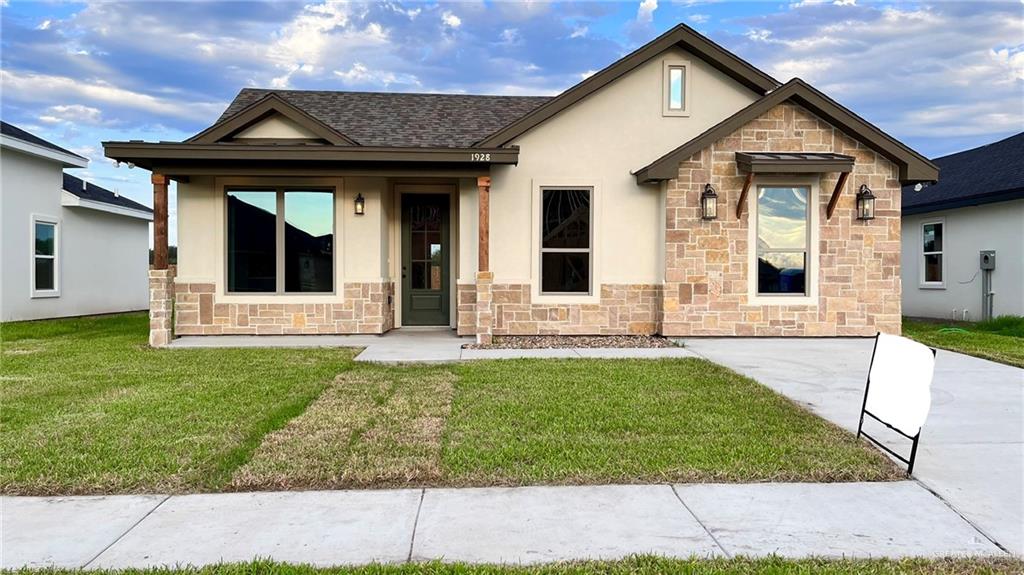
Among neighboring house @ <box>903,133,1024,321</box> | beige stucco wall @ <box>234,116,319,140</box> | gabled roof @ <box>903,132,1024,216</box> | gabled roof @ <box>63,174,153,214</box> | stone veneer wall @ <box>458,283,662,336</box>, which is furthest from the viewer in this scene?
gabled roof @ <box>63,174,153,214</box>

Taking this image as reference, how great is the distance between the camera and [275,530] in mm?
3178

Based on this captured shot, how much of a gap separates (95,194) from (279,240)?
32.1 ft

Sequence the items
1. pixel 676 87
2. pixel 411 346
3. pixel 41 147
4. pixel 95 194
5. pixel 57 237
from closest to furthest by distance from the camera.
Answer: pixel 411 346, pixel 676 87, pixel 41 147, pixel 57 237, pixel 95 194

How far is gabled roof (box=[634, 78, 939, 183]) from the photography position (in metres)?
9.84

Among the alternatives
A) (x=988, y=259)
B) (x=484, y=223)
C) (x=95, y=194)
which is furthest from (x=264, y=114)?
(x=988, y=259)

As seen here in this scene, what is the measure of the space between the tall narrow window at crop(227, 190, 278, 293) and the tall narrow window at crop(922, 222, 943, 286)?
1564cm

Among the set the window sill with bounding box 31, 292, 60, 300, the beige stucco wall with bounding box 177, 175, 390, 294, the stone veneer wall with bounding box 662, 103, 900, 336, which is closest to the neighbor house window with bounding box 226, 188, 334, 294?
the beige stucco wall with bounding box 177, 175, 390, 294

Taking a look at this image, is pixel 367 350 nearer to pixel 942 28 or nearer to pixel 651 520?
pixel 651 520

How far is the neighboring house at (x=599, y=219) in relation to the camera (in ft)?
33.1

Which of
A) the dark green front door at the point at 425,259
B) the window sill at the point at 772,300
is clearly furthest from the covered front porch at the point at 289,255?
the window sill at the point at 772,300

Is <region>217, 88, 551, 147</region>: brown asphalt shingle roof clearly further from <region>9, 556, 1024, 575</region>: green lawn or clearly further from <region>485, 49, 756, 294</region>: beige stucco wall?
<region>9, 556, 1024, 575</region>: green lawn

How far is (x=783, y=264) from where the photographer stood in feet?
34.0

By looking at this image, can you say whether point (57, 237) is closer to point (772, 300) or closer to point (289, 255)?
point (289, 255)

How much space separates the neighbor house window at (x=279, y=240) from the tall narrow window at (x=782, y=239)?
7349 millimetres
